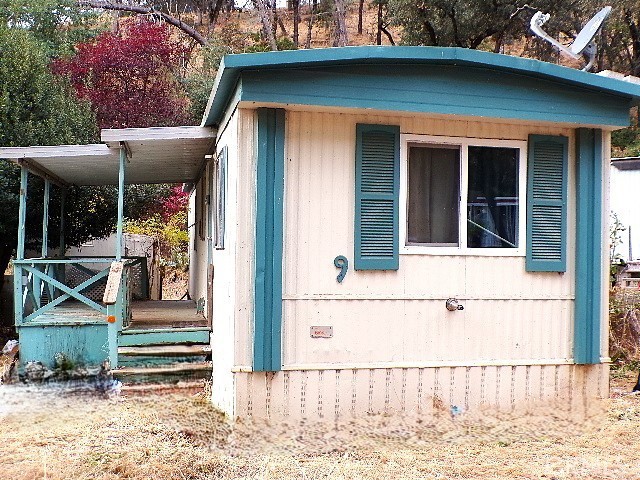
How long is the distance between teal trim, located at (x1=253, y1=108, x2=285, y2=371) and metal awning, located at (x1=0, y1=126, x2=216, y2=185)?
1.85 m

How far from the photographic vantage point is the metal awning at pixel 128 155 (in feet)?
22.2

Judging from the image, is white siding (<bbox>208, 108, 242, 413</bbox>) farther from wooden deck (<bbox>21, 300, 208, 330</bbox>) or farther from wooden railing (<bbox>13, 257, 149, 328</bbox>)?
wooden railing (<bbox>13, 257, 149, 328</bbox>)

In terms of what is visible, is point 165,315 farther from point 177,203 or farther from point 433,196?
point 177,203

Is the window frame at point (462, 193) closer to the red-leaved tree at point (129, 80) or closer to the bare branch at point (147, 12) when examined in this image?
the red-leaved tree at point (129, 80)

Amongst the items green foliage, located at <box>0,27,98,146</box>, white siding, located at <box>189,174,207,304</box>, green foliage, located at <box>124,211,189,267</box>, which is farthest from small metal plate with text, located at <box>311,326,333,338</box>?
green foliage, located at <box>124,211,189,267</box>

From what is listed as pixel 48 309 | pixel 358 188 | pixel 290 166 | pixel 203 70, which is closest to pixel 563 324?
pixel 358 188

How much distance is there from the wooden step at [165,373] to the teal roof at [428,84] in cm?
271

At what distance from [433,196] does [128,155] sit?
3768 mm

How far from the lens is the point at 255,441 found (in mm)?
5023

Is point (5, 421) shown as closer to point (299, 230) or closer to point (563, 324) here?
point (299, 230)

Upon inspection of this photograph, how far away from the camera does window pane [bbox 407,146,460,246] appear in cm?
556

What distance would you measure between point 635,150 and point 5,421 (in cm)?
1633

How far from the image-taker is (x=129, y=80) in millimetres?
18109

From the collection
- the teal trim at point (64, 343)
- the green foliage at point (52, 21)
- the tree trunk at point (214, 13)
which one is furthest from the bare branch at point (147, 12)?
the teal trim at point (64, 343)
